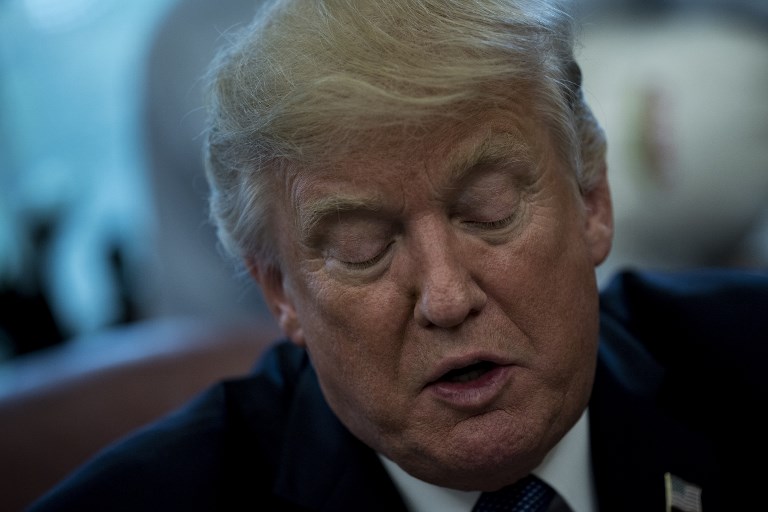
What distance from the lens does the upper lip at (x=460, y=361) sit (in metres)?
1.17

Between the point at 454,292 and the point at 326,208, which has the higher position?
the point at 326,208

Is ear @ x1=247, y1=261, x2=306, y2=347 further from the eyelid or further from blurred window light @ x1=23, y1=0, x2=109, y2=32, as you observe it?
blurred window light @ x1=23, y1=0, x2=109, y2=32

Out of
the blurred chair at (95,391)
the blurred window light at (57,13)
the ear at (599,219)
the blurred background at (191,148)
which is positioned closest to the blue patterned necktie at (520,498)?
the ear at (599,219)

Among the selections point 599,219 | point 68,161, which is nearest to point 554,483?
point 599,219

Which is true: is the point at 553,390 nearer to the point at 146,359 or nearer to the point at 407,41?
the point at 407,41

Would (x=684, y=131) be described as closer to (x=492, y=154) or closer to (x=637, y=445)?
(x=637, y=445)

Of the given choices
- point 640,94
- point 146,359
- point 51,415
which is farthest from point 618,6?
point 51,415

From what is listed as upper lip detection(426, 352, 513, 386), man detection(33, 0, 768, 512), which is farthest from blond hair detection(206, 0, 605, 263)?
upper lip detection(426, 352, 513, 386)

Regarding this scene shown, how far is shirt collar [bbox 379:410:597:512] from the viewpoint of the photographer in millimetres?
1358

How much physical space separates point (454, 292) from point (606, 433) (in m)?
0.49

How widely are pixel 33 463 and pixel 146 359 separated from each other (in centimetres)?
34

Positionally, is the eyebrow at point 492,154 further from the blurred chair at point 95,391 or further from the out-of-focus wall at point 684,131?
the out-of-focus wall at point 684,131

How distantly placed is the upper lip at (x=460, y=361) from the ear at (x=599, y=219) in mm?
254

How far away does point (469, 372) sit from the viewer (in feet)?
3.98
